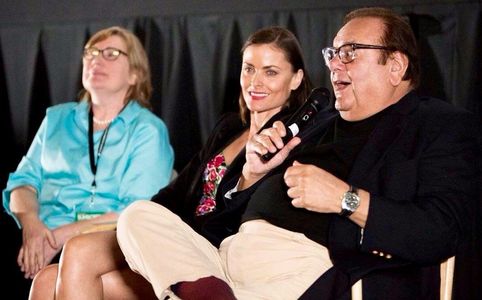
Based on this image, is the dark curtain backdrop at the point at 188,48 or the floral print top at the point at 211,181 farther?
the dark curtain backdrop at the point at 188,48

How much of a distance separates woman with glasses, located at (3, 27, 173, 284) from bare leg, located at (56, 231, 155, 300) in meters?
0.52

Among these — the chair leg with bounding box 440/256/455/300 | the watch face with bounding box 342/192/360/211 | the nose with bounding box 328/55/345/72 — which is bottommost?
the chair leg with bounding box 440/256/455/300

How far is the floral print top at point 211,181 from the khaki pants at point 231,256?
2.06ft

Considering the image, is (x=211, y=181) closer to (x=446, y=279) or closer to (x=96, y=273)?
(x=96, y=273)

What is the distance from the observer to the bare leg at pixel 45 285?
2789mm

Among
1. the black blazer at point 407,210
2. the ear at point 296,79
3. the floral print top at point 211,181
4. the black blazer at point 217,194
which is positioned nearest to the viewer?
the black blazer at point 407,210

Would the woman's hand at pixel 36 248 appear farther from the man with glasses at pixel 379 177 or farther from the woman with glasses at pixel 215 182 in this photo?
the man with glasses at pixel 379 177

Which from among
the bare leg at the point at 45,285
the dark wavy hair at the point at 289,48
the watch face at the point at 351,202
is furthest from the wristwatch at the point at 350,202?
the bare leg at the point at 45,285

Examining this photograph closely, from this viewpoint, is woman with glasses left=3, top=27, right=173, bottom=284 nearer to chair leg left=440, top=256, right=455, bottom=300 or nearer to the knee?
the knee

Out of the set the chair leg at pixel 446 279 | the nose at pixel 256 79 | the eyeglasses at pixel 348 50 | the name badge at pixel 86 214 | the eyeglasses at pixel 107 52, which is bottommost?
the name badge at pixel 86 214

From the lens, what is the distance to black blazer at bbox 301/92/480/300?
2172 millimetres

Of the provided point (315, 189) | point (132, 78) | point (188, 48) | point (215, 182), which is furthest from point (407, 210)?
point (188, 48)

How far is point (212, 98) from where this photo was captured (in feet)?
12.7

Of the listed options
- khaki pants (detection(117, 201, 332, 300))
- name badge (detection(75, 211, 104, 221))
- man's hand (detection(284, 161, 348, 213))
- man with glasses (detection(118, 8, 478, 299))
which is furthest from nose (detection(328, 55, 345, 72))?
name badge (detection(75, 211, 104, 221))
